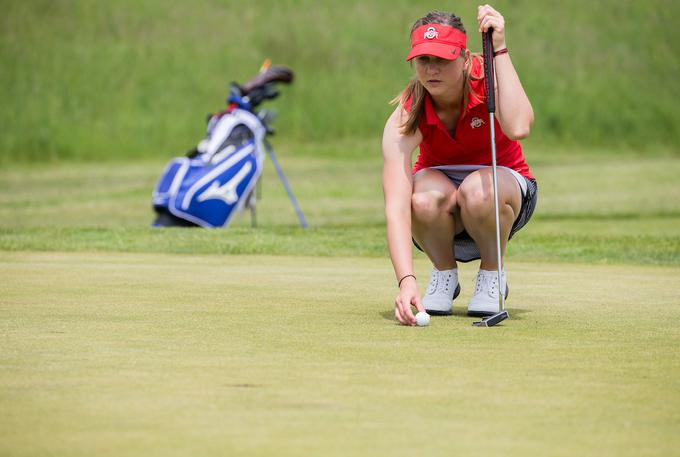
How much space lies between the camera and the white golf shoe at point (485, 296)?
4.73 m

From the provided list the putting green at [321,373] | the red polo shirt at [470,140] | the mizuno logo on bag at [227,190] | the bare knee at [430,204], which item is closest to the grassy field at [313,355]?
the putting green at [321,373]

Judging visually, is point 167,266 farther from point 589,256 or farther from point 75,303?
point 589,256

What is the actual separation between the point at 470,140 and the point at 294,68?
21621mm

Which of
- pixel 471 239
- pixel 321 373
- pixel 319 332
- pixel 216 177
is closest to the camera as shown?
pixel 321 373

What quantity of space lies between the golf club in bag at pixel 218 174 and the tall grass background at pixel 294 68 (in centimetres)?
1163

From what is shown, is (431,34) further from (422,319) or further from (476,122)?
(422,319)

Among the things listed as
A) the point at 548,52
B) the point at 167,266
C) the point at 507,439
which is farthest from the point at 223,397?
the point at 548,52

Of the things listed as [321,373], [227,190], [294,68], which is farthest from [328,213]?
[294,68]

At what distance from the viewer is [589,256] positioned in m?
7.78

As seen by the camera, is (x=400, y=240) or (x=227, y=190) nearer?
(x=400, y=240)

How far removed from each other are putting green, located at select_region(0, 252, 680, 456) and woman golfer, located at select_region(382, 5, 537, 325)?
18 cm

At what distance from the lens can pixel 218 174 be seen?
11227mm

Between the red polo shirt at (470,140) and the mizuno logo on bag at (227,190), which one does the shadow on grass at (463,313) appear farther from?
the mizuno logo on bag at (227,190)

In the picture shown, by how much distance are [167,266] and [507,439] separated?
423 centimetres
